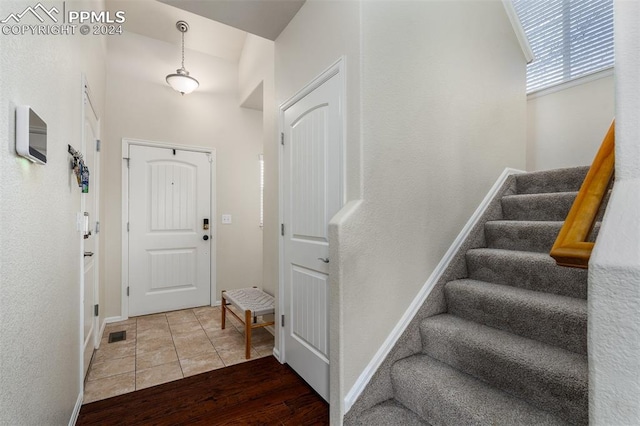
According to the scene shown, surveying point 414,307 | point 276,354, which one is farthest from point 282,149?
point 276,354

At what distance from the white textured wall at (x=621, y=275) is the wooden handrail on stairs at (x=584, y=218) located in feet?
0.32

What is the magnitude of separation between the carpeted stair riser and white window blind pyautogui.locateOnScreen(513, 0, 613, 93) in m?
3.25

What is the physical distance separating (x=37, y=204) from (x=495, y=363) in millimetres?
2147

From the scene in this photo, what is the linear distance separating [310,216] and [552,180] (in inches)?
75.0

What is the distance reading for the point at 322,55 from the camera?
1.97 m

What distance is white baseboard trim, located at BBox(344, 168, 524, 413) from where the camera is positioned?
1618 millimetres

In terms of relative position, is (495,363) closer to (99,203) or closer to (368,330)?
(368,330)

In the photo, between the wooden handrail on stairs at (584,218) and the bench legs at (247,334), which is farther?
the bench legs at (247,334)

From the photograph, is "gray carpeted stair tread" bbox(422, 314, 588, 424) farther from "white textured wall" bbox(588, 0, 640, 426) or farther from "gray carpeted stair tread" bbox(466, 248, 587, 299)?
"white textured wall" bbox(588, 0, 640, 426)

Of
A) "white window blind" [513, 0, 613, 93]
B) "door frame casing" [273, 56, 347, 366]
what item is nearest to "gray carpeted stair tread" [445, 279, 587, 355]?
"door frame casing" [273, 56, 347, 366]

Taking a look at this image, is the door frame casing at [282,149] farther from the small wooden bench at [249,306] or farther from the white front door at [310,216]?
the small wooden bench at [249,306]

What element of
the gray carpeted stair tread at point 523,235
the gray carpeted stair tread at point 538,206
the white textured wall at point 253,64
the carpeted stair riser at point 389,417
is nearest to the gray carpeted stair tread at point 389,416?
the carpeted stair riser at point 389,417

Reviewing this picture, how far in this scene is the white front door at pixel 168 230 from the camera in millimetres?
3574

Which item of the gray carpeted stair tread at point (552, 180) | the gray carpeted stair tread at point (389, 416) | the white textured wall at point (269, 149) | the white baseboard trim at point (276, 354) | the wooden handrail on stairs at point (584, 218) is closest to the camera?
the wooden handrail on stairs at point (584, 218)
